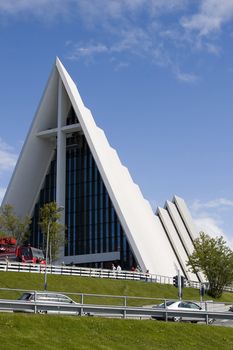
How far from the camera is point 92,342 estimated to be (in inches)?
802

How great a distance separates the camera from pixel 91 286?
152ft

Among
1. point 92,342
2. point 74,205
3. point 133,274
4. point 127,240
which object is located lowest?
point 92,342

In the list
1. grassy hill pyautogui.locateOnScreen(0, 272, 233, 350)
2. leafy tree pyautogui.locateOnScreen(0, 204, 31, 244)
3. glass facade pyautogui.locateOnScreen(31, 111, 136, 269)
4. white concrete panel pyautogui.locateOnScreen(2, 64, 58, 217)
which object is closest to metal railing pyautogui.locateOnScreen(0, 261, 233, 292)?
A: glass facade pyautogui.locateOnScreen(31, 111, 136, 269)

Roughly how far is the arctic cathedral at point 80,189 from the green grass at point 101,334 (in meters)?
38.1

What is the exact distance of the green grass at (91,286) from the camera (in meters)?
42.1

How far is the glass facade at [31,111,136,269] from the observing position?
224ft

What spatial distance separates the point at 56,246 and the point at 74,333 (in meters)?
42.3

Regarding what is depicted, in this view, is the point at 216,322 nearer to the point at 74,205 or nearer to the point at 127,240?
the point at 127,240

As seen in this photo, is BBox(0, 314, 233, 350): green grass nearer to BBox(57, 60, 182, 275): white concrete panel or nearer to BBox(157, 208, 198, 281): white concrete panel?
BBox(57, 60, 182, 275): white concrete panel

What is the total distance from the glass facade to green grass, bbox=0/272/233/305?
14975 mm

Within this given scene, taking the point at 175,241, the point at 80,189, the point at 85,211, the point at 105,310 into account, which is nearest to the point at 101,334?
the point at 105,310

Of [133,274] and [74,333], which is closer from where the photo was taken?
[74,333]

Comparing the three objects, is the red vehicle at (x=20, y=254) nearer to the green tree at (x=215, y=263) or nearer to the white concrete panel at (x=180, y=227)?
the green tree at (x=215, y=263)

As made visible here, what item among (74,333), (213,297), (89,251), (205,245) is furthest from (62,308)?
(89,251)
